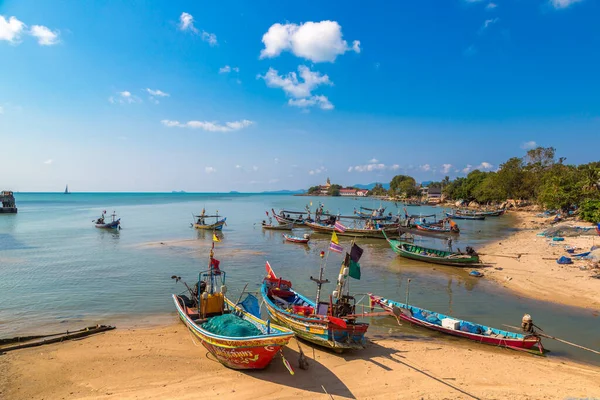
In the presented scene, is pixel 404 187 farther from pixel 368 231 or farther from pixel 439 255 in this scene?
pixel 439 255

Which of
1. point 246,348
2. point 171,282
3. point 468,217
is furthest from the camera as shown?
point 468,217

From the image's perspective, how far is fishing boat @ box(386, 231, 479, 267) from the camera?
27.2 metres

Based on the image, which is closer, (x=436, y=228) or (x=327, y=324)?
(x=327, y=324)

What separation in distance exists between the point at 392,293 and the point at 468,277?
753cm

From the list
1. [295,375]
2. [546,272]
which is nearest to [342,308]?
[295,375]

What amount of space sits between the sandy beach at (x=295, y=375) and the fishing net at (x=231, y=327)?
1237 millimetres

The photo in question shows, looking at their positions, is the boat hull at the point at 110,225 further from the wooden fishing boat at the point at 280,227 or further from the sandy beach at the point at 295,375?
the sandy beach at the point at 295,375

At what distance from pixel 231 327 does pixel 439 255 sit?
2311cm

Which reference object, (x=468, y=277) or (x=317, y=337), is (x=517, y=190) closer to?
(x=468, y=277)

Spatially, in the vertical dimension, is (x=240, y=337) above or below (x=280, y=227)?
above

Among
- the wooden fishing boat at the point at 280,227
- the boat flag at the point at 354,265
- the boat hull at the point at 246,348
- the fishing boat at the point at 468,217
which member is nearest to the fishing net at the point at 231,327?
the boat hull at the point at 246,348

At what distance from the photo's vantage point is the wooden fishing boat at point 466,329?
1284 centimetres

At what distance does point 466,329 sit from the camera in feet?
45.8

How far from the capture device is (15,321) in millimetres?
15594
